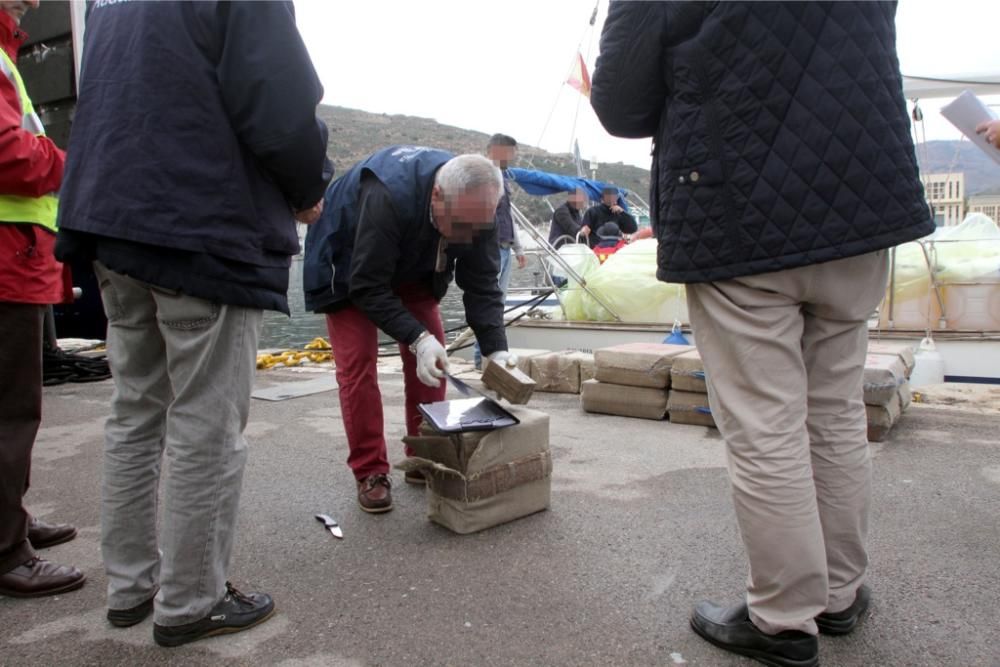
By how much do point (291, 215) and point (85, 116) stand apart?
0.56 meters

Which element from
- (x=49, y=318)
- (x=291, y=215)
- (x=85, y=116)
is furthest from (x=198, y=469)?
(x=49, y=318)

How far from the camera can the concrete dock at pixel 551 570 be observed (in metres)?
1.92

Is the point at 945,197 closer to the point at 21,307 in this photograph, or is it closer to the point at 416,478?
the point at 416,478

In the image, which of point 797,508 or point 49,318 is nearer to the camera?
point 797,508

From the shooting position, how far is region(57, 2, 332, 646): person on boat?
1757 mm

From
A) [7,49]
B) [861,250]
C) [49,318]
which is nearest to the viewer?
[861,250]

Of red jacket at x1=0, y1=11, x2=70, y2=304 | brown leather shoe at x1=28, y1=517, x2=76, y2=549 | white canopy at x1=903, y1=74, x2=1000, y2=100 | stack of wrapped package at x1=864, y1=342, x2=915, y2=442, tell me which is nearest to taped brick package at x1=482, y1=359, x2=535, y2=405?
→ red jacket at x1=0, y1=11, x2=70, y2=304

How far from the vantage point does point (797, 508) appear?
5.71 feet

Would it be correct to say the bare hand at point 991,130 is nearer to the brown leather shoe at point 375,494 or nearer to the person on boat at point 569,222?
the brown leather shoe at point 375,494

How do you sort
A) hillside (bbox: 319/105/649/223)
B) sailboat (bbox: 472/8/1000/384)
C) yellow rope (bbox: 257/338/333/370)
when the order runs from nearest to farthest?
sailboat (bbox: 472/8/1000/384), yellow rope (bbox: 257/338/333/370), hillside (bbox: 319/105/649/223)

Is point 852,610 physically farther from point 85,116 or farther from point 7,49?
point 7,49

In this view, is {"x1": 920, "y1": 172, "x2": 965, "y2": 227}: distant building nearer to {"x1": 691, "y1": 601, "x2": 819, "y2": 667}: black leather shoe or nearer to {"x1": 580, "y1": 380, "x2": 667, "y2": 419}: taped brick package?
{"x1": 580, "y1": 380, "x2": 667, "y2": 419}: taped brick package

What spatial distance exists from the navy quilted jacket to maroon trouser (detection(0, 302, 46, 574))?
6.80 ft

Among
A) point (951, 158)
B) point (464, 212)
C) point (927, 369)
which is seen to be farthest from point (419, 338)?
point (951, 158)
